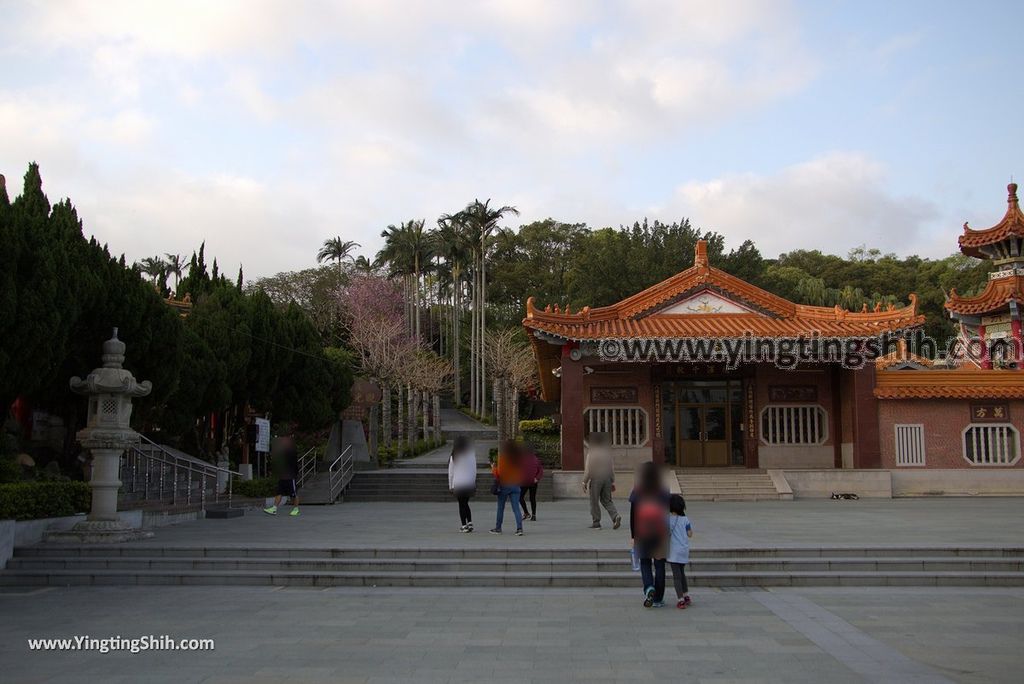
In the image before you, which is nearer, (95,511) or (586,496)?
(95,511)

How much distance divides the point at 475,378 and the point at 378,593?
44948 millimetres

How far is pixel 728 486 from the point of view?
20.9 metres

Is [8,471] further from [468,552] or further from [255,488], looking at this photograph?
[255,488]

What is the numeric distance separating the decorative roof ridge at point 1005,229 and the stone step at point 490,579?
2218cm

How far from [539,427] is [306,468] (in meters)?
12.9

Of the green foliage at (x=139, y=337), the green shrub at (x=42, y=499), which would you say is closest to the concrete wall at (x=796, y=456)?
the green foliage at (x=139, y=337)

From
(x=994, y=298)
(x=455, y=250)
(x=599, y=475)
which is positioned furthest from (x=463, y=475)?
(x=455, y=250)

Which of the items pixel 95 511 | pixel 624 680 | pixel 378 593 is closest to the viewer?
pixel 624 680

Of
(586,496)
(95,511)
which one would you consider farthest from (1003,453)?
(95,511)

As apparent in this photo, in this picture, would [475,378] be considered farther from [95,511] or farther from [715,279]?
[95,511]

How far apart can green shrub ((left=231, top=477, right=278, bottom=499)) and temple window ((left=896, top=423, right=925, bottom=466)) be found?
15255 mm

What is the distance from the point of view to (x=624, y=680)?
5.82 meters

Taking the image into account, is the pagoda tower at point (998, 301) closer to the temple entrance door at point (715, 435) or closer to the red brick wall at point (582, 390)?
the temple entrance door at point (715, 435)

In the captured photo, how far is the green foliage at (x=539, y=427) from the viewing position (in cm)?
3350
